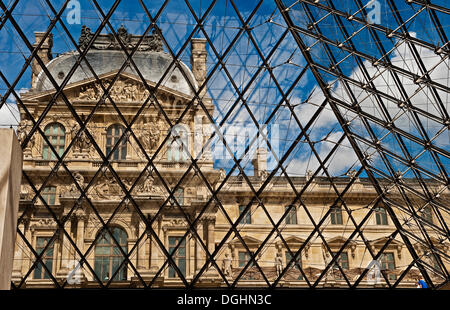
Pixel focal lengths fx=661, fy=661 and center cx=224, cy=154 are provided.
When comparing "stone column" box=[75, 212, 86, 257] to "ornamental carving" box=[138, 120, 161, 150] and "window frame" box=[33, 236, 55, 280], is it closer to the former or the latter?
"window frame" box=[33, 236, 55, 280]

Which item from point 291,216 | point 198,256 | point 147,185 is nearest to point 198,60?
point 147,185

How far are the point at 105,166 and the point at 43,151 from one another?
1.58m

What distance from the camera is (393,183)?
51.0 ft

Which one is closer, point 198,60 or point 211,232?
point 211,232

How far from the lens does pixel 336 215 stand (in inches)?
622

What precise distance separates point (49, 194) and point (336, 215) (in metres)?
6.75

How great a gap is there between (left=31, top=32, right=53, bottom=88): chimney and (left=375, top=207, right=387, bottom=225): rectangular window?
8717 millimetres

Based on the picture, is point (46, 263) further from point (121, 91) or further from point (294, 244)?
point (294, 244)

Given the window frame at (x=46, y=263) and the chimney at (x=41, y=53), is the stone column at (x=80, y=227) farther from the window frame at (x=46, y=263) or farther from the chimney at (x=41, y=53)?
the chimney at (x=41, y=53)

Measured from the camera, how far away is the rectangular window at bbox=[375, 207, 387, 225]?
16109 mm

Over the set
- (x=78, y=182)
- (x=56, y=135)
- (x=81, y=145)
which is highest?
(x=56, y=135)
